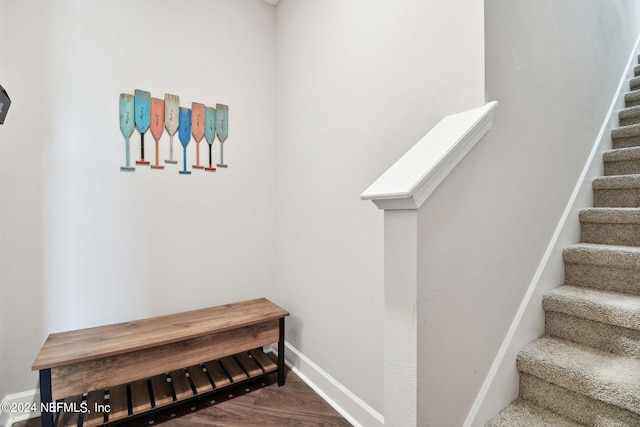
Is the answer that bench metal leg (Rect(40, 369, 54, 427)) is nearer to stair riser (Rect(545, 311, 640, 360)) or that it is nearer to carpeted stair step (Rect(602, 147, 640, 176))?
stair riser (Rect(545, 311, 640, 360))

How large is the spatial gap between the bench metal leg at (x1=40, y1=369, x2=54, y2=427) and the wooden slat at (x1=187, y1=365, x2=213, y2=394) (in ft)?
2.10

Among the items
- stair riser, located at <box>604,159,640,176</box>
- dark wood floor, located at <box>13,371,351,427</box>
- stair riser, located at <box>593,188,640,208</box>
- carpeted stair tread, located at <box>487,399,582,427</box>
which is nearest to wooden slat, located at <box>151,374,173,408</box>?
dark wood floor, located at <box>13,371,351,427</box>

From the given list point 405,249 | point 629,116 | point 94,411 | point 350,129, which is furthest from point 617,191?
point 94,411

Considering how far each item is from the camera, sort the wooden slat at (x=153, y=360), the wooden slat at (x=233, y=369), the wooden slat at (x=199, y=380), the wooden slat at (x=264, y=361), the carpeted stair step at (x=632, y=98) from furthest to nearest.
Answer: the carpeted stair step at (x=632, y=98) < the wooden slat at (x=264, y=361) < the wooden slat at (x=233, y=369) < the wooden slat at (x=199, y=380) < the wooden slat at (x=153, y=360)

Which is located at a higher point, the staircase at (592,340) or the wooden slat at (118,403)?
the staircase at (592,340)

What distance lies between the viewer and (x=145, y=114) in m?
1.94

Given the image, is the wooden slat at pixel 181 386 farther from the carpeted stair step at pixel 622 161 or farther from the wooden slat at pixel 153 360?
the carpeted stair step at pixel 622 161

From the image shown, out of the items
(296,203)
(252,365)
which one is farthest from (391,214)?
(252,365)

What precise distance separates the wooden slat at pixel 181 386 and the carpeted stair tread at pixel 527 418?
1.52m

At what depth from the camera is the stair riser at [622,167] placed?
1804mm

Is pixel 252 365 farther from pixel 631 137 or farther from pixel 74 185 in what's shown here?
pixel 631 137

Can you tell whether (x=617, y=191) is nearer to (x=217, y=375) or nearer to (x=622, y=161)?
(x=622, y=161)

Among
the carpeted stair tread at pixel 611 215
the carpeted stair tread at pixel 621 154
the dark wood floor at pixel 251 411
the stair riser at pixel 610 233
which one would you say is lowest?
the dark wood floor at pixel 251 411

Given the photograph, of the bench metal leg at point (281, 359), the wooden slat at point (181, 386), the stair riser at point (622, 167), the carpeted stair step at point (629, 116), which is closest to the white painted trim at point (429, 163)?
the bench metal leg at point (281, 359)
